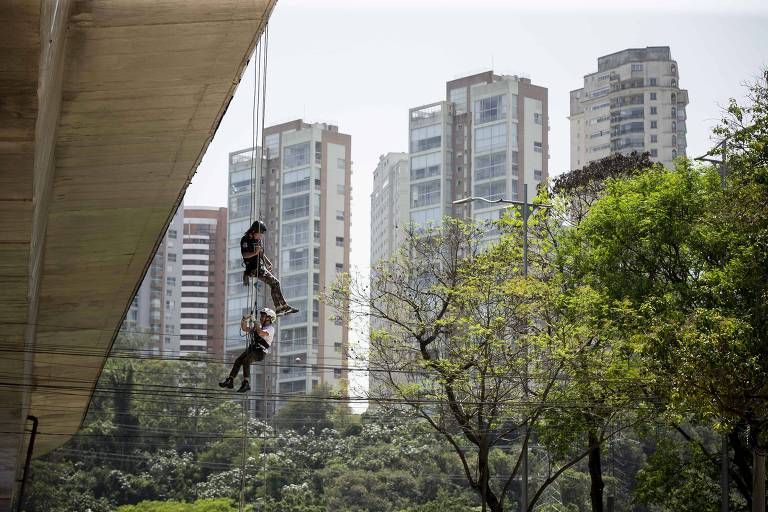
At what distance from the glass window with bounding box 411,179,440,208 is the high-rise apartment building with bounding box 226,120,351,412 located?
6655 millimetres

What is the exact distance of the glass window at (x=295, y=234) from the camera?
97.8 m

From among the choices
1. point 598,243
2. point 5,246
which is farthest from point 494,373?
point 5,246

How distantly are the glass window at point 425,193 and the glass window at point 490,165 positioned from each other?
3849mm

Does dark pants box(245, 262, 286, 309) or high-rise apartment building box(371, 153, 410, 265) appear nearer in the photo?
dark pants box(245, 262, 286, 309)

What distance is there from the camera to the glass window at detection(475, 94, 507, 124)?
99.6 meters

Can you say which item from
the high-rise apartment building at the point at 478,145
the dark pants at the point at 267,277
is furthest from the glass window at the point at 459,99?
the dark pants at the point at 267,277

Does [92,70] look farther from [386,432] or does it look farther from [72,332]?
[386,432]

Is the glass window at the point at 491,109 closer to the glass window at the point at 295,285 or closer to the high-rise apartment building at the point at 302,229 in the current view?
the high-rise apartment building at the point at 302,229

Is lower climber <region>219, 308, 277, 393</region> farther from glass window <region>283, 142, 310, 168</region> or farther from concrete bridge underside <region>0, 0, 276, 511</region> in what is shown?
glass window <region>283, 142, 310, 168</region>

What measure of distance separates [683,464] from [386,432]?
26.2 metres

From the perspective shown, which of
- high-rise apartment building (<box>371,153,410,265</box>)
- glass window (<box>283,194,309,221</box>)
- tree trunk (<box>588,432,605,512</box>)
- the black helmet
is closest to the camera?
the black helmet

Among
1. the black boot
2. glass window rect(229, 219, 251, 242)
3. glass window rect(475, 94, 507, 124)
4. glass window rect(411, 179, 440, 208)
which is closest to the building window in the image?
glass window rect(411, 179, 440, 208)

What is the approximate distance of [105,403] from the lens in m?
57.3

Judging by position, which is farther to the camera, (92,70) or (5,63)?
(92,70)
